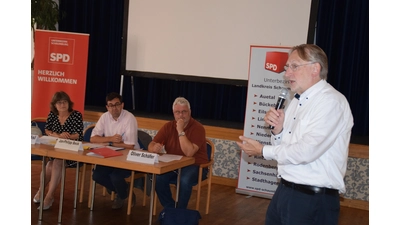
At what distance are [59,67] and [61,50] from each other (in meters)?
0.23

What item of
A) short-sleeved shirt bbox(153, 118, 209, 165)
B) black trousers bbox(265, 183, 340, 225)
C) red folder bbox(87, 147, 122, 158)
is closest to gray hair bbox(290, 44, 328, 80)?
black trousers bbox(265, 183, 340, 225)

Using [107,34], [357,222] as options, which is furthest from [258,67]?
[107,34]

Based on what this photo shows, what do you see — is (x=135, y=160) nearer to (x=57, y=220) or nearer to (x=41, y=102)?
(x=57, y=220)

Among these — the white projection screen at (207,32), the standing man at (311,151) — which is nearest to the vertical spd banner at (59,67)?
the white projection screen at (207,32)

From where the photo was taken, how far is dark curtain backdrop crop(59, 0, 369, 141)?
22.5ft

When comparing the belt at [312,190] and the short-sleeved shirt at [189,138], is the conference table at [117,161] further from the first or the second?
the belt at [312,190]

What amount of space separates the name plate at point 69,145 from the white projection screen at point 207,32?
10.0ft

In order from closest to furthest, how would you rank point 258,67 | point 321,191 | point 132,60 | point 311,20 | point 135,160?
point 321,191 → point 135,160 → point 258,67 → point 311,20 → point 132,60

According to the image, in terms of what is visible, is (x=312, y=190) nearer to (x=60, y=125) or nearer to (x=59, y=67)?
(x=60, y=125)

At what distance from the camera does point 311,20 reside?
20.3ft

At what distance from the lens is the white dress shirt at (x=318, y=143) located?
2.15 metres

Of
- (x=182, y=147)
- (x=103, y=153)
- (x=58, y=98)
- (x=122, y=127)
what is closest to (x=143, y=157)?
(x=103, y=153)

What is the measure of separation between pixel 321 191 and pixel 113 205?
3.28 meters

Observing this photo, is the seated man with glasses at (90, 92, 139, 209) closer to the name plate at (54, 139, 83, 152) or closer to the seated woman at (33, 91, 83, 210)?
the seated woman at (33, 91, 83, 210)
